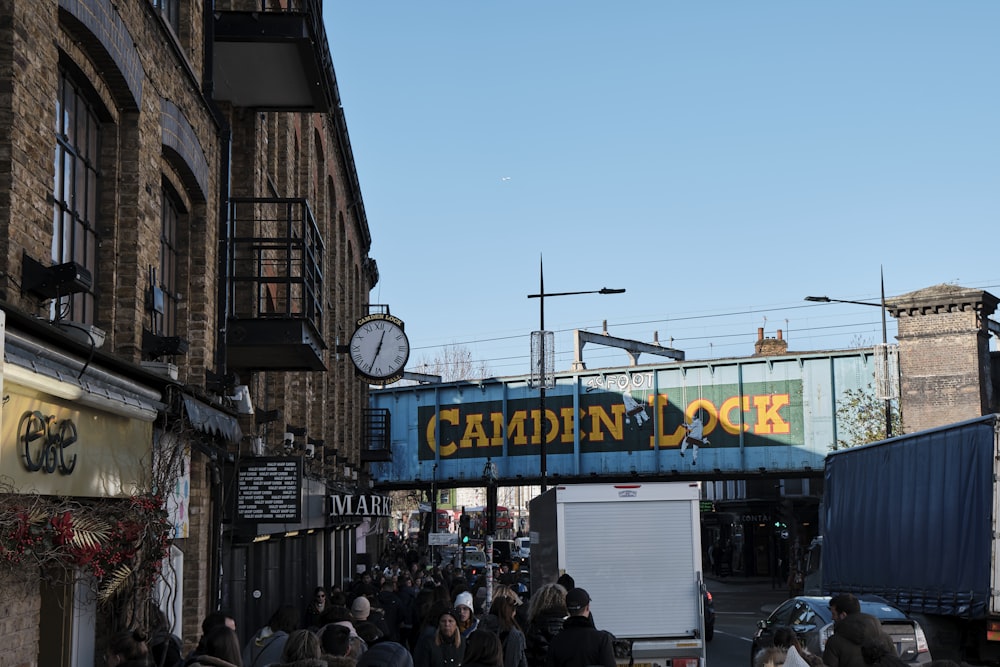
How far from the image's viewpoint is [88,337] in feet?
30.0

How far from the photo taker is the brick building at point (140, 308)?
848 centimetres

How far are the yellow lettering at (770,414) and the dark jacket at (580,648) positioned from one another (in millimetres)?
34632

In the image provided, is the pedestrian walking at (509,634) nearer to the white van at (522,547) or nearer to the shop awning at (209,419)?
the shop awning at (209,419)

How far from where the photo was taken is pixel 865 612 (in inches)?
555

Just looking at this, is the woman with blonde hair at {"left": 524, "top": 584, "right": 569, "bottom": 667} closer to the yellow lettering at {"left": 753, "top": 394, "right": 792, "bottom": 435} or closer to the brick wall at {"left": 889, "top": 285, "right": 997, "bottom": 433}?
the brick wall at {"left": 889, "top": 285, "right": 997, "bottom": 433}

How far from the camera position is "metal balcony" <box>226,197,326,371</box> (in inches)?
647

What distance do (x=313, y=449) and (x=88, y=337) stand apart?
Result: 15692mm

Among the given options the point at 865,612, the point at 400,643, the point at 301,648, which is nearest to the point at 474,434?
the point at 865,612

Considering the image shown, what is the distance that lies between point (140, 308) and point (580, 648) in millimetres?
5268

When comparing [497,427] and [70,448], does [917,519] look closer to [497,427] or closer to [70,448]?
[70,448]

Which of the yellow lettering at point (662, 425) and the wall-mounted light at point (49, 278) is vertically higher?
the yellow lettering at point (662, 425)

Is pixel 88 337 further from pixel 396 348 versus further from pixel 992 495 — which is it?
pixel 396 348

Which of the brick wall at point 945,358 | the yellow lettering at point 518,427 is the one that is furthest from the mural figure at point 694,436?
the brick wall at point 945,358

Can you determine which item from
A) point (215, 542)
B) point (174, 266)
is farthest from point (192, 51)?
point (215, 542)
